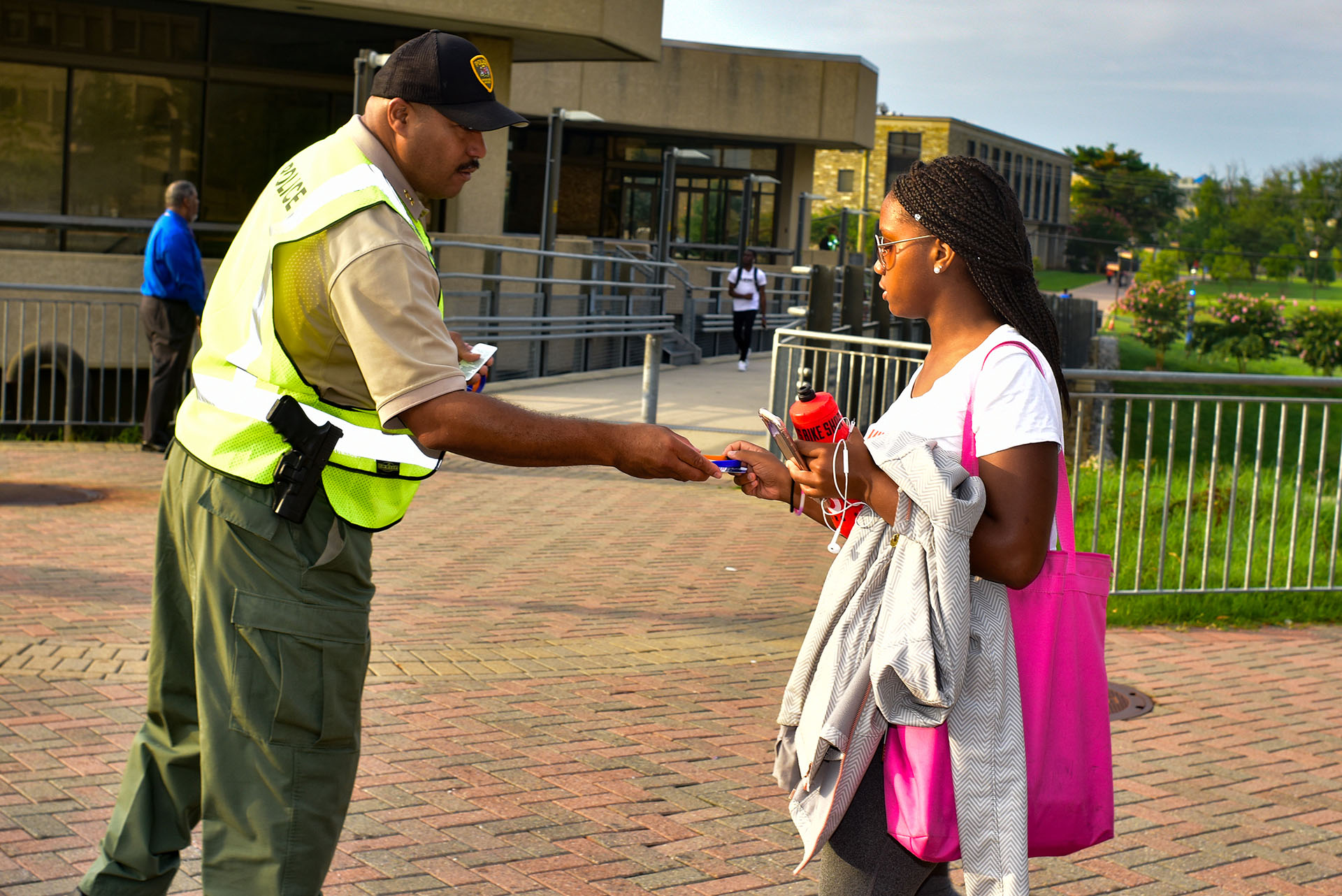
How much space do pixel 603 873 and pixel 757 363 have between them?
20.3 m

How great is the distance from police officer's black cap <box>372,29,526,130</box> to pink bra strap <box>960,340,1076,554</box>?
107cm

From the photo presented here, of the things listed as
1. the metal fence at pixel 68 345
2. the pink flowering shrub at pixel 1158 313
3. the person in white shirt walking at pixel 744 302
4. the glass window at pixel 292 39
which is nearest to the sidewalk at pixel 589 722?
the metal fence at pixel 68 345

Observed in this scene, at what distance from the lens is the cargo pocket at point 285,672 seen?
268 centimetres

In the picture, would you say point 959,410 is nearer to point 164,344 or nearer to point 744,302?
point 164,344

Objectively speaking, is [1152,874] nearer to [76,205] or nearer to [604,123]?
[76,205]

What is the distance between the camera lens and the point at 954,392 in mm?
2564

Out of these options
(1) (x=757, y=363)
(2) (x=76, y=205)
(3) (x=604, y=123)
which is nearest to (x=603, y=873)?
(2) (x=76, y=205)

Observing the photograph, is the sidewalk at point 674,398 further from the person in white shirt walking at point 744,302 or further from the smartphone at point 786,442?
the smartphone at point 786,442

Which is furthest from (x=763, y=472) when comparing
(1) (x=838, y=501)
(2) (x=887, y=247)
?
(2) (x=887, y=247)

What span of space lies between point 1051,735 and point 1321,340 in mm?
36170

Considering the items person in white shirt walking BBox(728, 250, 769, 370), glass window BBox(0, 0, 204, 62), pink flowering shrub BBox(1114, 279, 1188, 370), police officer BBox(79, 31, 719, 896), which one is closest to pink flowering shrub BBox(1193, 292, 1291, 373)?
pink flowering shrub BBox(1114, 279, 1188, 370)

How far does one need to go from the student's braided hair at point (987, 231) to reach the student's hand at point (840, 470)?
40 cm

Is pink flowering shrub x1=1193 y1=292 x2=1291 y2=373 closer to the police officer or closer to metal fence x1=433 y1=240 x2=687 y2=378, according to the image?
metal fence x1=433 y1=240 x2=687 y2=378

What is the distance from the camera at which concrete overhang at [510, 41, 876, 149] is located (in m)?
34.3
